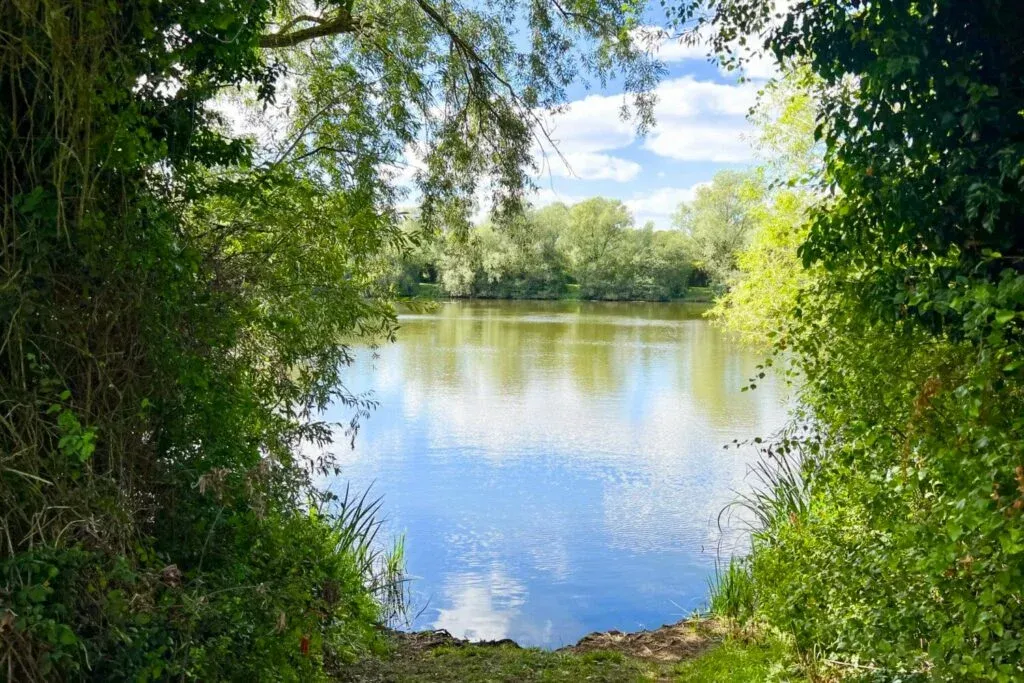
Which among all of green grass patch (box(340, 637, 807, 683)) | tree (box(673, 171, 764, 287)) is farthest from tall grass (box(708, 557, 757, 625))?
tree (box(673, 171, 764, 287))

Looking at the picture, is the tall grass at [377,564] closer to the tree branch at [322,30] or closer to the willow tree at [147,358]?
→ the willow tree at [147,358]

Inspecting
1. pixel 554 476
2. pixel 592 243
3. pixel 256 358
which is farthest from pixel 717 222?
pixel 256 358

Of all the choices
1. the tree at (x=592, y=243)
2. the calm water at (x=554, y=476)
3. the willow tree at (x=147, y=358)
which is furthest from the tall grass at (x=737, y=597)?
the tree at (x=592, y=243)

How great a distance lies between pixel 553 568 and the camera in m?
7.83

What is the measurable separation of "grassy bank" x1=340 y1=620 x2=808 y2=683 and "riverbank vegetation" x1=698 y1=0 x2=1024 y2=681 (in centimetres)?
112

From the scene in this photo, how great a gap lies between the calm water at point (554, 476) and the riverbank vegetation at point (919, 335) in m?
A: 3.83

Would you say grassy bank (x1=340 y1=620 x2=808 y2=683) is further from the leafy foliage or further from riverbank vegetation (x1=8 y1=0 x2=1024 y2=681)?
the leafy foliage

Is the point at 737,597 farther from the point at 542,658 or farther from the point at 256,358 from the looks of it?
the point at 256,358

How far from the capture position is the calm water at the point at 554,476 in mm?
7180

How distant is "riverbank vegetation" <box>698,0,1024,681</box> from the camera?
96.0 inches

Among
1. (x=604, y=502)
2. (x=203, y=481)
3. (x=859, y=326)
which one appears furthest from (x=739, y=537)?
(x=203, y=481)

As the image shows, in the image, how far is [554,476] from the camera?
10.5 meters

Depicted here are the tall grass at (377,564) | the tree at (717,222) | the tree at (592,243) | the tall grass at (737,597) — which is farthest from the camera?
the tree at (592,243)

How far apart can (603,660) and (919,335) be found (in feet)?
10.3
